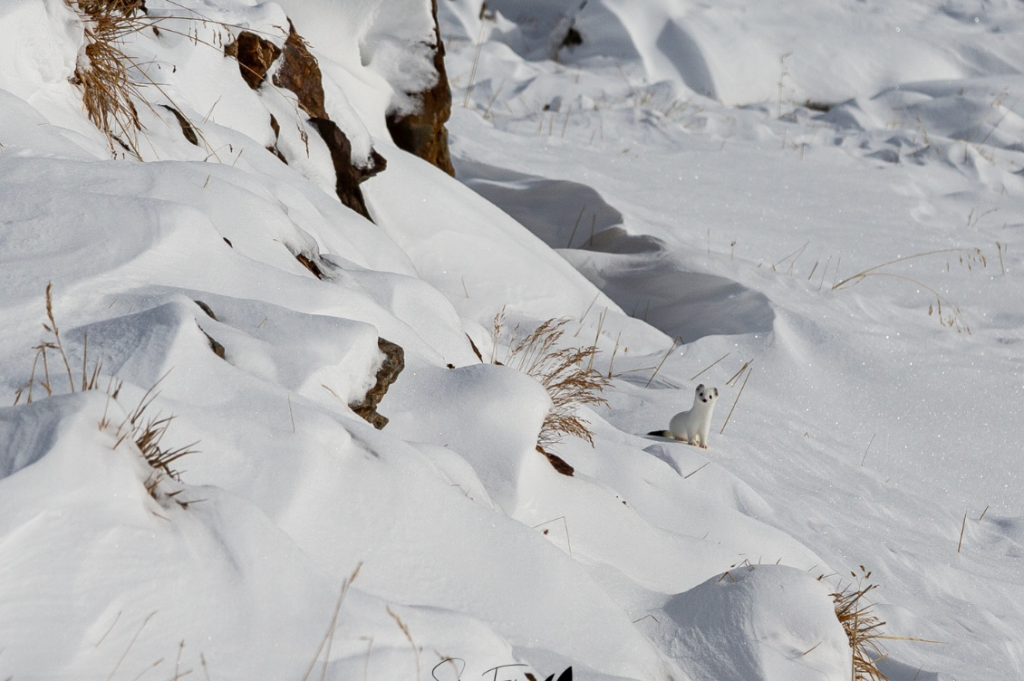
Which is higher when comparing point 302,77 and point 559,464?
point 302,77

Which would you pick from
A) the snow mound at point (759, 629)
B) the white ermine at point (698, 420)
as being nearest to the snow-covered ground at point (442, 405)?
the snow mound at point (759, 629)

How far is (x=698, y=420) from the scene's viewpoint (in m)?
3.23

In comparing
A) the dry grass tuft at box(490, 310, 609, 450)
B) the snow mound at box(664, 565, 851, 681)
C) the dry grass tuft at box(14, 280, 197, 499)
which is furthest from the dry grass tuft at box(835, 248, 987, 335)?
the dry grass tuft at box(14, 280, 197, 499)

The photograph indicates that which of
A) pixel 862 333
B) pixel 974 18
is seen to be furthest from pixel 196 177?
pixel 974 18

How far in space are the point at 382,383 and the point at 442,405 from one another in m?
0.20

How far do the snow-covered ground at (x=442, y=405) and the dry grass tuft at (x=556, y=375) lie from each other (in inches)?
3.6

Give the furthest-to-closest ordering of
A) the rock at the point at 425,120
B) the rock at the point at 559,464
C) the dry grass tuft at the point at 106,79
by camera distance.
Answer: the rock at the point at 425,120, the dry grass tuft at the point at 106,79, the rock at the point at 559,464

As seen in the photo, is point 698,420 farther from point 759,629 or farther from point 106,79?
point 106,79

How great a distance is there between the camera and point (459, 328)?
2.88 meters

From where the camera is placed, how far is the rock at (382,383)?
76.2 inches

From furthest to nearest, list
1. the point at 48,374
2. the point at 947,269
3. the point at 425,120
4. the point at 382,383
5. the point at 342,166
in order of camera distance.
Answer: the point at 947,269, the point at 425,120, the point at 342,166, the point at 382,383, the point at 48,374

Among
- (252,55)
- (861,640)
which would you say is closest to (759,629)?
(861,640)

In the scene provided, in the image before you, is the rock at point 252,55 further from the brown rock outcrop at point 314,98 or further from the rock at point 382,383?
the rock at point 382,383

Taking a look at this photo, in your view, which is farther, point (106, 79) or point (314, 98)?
point (314, 98)
